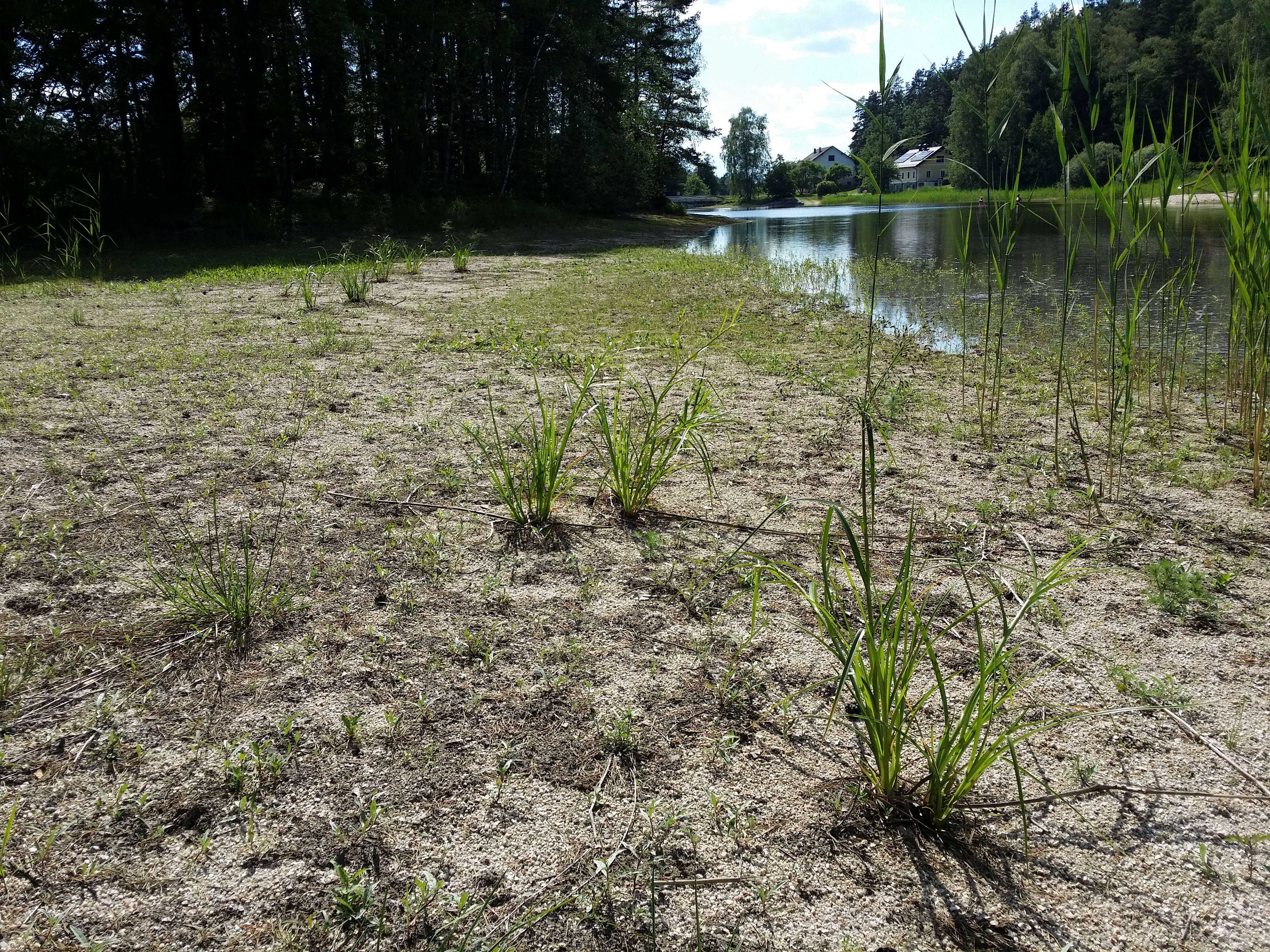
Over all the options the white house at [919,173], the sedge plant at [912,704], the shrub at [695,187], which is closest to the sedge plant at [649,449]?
the sedge plant at [912,704]

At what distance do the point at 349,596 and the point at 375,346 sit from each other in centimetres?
385

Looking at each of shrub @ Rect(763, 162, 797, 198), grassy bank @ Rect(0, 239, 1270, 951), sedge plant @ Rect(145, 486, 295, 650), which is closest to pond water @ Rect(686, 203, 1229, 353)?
grassy bank @ Rect(0, 239, 1270, 951)

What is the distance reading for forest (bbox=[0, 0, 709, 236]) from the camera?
43.3 ft

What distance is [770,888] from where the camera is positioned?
4.63 ft

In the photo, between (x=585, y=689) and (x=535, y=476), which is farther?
(x=535, y=476)

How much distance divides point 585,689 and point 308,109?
18939 mm

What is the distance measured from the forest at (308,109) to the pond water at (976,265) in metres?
5.93

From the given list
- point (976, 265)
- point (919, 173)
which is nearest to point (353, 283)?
point (976, 265)

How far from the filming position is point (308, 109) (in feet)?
56.8

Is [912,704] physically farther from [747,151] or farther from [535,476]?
[747,151]

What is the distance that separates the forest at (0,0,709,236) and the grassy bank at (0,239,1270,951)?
28.8 ft

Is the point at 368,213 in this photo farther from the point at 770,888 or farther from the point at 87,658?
the point at 770,888

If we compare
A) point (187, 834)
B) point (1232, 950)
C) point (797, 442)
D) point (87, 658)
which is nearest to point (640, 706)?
point (187, 834)

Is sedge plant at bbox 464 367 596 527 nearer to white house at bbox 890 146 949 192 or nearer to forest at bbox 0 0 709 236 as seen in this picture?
forest at bbox 0 0 709 236
